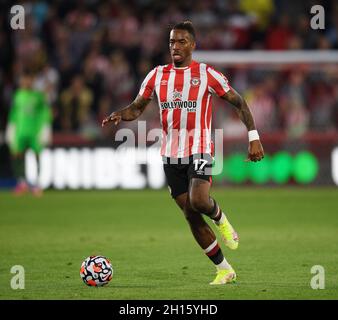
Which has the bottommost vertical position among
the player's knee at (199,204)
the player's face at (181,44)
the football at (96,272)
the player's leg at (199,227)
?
the football at (96,272)

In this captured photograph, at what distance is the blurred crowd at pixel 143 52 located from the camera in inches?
834

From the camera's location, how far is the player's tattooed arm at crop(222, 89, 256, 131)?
9.23m

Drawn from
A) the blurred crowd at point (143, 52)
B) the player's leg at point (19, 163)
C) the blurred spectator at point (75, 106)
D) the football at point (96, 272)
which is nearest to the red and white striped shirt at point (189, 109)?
the football at point (96, 272)

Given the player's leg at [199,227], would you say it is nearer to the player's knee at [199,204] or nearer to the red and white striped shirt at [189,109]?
the player's knee at [199,204]

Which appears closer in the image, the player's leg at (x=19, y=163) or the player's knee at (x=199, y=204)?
the player's knee at (x=199, y=204)

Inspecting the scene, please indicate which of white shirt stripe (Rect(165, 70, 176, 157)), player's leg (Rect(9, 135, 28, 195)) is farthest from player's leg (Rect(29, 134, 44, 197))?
white shirt stripe (Rect(165, 70, 176, 157))

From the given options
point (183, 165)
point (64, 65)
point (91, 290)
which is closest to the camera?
point (91, 290)

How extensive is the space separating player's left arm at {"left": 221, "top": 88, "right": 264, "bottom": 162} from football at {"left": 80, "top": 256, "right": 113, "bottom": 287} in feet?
5.33

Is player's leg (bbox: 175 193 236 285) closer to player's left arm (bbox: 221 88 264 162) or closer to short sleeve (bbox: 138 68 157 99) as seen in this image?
player's left arm (bbox: 221 88 264 162)

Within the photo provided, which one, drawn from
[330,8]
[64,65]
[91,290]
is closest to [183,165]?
[91,290]

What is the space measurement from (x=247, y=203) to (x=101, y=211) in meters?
2.74

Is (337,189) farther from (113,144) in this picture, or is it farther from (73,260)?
(73,260)

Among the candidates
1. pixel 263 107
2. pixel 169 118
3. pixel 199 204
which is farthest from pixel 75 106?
pixel 199 204

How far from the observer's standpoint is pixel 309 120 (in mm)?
21000
